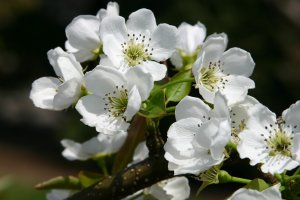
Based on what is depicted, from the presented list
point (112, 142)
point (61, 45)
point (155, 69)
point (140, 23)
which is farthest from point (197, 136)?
point (61, 45)

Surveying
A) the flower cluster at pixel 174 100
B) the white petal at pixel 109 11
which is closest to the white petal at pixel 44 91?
the flower cluster at pixel 174 100

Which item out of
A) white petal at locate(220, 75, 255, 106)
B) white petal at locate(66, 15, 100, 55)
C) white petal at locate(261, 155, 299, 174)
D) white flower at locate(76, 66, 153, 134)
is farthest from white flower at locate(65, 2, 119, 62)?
white petal at locate(261, 155, 299, 174)

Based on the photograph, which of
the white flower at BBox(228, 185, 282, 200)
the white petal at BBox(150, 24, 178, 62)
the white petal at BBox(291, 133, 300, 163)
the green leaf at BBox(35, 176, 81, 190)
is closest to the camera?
the white flower at BBox(228, 185, 282, 200)

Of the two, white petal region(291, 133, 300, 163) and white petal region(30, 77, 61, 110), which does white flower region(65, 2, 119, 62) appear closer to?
white petal region(30, 77, 61, 110)

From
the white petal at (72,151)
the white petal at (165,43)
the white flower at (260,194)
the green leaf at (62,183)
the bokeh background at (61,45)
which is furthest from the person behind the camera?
the bokeh background at (61,45)

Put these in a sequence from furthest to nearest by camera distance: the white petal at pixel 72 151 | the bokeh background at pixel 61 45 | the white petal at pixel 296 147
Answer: the bokeh background at pixel 61 45, the white petal at pixel 72 151, the white petal at pixel 296 147

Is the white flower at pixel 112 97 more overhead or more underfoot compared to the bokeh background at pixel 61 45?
more overhead

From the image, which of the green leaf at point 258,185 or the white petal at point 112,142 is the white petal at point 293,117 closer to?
the green leaf at point 258,185

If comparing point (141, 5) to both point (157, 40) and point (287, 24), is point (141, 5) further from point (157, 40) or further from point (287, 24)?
point (157, 40)
